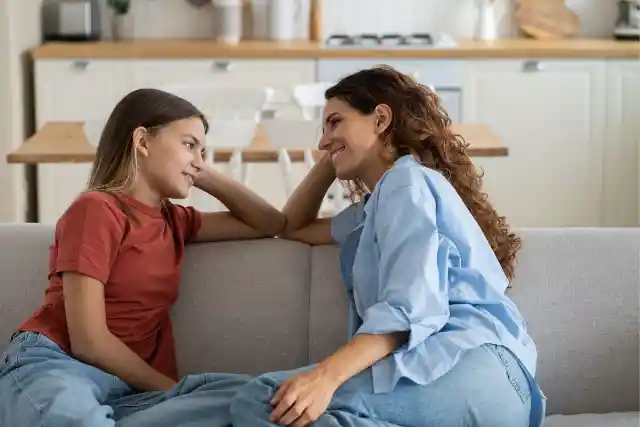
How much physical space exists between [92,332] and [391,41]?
3182 mm

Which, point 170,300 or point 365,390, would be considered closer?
point 365,390

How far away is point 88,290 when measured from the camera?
207 centimetres

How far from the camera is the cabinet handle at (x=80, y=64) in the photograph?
15.9ft

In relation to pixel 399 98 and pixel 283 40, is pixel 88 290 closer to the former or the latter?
pixel 399 98

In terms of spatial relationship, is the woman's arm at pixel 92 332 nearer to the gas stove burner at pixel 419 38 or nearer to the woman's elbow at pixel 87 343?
the woman's elbow at pixel 87 343

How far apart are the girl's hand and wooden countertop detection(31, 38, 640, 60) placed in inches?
121

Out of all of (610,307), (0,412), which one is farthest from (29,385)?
(610,307)

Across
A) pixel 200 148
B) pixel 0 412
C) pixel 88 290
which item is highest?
→ pixel 200 148

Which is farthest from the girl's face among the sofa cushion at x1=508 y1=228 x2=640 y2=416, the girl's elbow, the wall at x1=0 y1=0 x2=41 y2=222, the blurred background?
the wall at x1=0 y1=0 x2=41 y2=222

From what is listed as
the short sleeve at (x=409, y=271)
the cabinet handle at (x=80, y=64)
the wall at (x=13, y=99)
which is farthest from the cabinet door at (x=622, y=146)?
the short sleeve at (x=409, y=271)

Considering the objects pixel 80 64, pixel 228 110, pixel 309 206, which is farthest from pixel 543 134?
pixel 309 206

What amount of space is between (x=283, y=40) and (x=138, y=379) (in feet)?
10.7

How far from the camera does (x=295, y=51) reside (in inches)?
189

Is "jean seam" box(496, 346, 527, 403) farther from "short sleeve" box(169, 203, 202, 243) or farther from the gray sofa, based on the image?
"short sleeve" box(169, 203, 202, 243)
